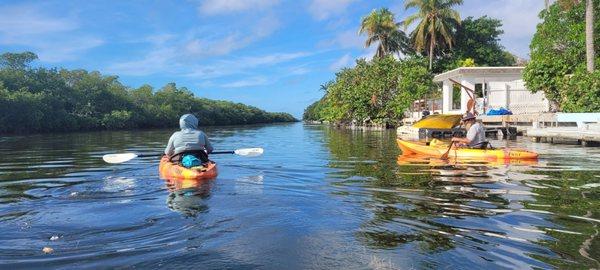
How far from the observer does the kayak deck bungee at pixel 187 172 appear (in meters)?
9.67

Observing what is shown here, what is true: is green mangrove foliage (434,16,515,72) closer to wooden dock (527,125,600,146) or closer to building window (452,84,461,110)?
building window (452,84,461,110)

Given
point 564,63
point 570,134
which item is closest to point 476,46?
point 564,63

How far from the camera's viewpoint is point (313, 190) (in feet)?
29.1

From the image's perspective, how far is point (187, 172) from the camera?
970 cm

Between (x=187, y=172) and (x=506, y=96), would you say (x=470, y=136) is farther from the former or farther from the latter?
(x=506, y=96)

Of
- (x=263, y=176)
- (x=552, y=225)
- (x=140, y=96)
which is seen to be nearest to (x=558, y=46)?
(x=263, y=176)

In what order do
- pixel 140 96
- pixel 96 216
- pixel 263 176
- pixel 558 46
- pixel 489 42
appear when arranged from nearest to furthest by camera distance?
1. pixel 96 216
2. pixel 263 176
3. pixel 558 46
4. pixel 489 42
5. pixel 140 96

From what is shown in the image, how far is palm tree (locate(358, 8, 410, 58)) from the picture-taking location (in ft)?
173

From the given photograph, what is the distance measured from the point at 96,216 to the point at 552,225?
5.84 meters

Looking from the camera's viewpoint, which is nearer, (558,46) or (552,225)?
(552,225)

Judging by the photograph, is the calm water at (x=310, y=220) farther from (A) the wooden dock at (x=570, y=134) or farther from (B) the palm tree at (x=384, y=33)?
(B) the palm tree at (x=384, y=33)

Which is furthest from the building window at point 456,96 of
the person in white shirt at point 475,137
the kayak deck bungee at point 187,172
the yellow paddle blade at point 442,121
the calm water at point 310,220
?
the kayak deck bungee at point 187,172

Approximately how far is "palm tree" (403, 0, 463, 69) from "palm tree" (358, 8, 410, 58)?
167 inches

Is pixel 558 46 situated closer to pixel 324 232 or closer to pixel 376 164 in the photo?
pixel 376 164
